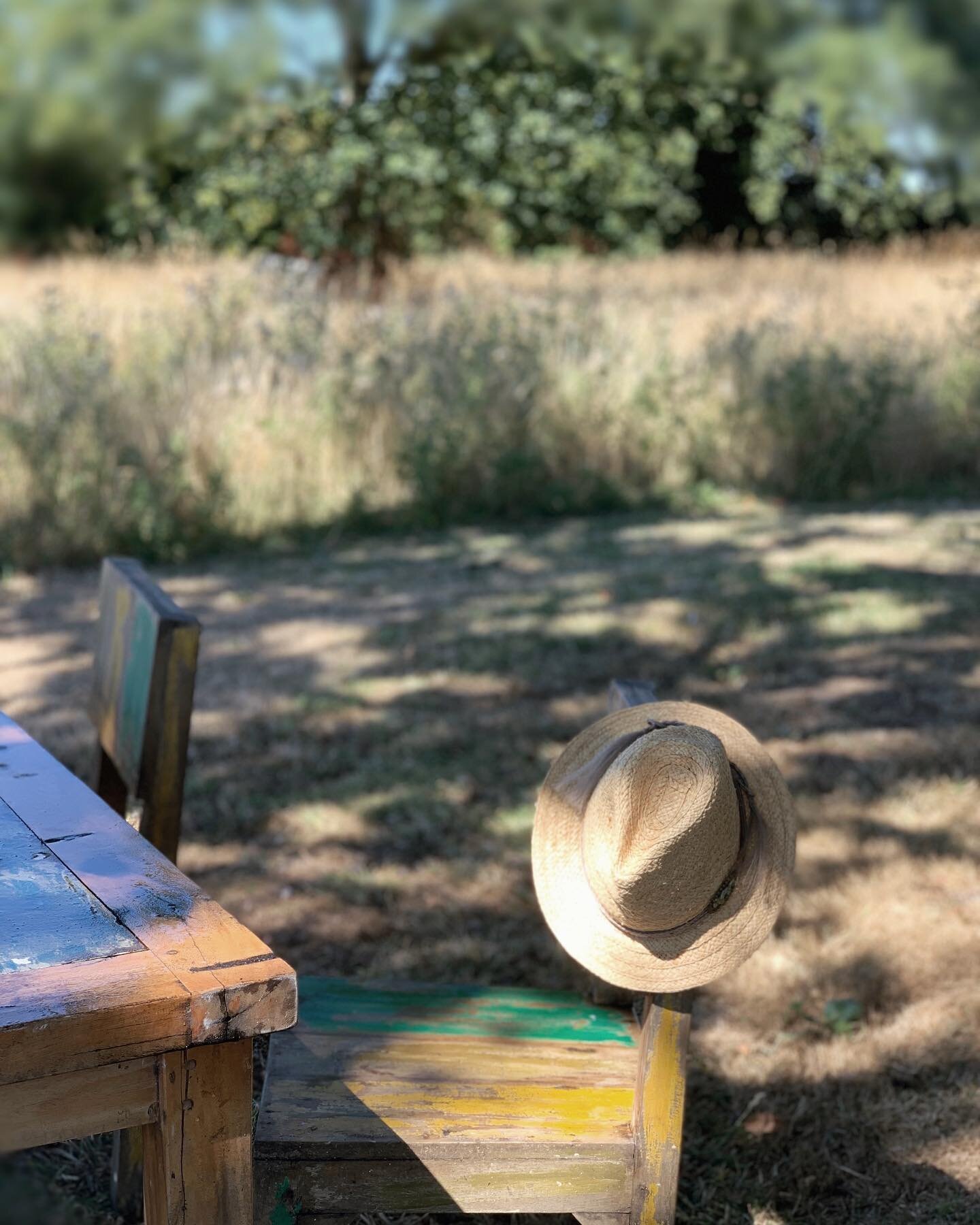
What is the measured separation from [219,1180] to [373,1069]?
0.74 metres

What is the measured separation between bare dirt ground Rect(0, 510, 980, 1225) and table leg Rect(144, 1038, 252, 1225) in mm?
1111

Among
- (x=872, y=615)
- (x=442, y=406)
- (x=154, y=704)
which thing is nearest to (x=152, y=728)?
(x=154, y=704)

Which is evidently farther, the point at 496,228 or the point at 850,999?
the point at 496,228

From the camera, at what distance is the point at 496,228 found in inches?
690

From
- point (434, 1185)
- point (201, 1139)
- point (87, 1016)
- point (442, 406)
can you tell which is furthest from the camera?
point (442, 406)

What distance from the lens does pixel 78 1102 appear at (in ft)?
3.61

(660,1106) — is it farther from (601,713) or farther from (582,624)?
(582,624)

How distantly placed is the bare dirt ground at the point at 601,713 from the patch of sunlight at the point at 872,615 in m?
0.02

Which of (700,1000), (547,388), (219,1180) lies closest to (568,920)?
(219,1180)

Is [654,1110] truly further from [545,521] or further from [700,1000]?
[545,521]

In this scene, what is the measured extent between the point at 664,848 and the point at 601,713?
296 centimetres

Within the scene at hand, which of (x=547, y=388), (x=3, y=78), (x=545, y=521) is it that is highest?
(x=3, y=78)

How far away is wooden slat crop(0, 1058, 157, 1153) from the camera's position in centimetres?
107

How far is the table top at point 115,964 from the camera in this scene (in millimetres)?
1061
